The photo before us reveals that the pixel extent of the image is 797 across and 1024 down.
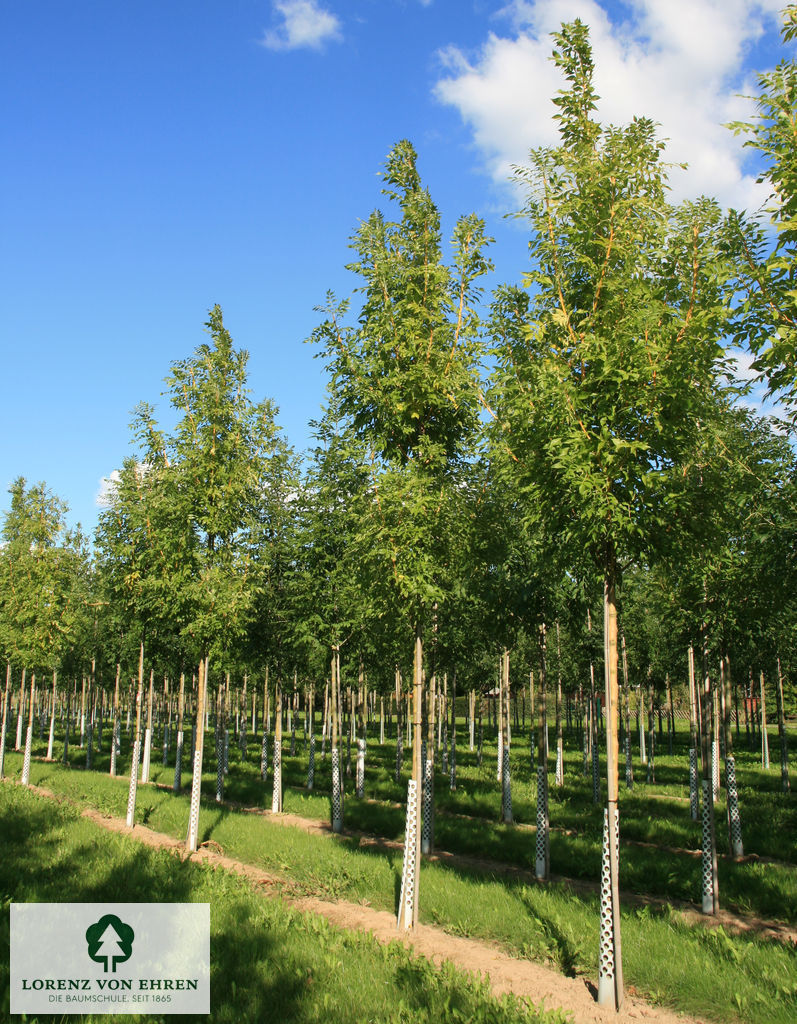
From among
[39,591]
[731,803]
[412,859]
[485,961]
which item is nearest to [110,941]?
[412,859]

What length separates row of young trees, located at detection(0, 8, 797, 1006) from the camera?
7.80 meters

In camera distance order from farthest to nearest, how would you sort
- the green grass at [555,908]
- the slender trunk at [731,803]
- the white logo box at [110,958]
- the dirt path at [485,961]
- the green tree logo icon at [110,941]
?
the slender trunk at [731,803] → the green tree logo icon at [110,941] → the green grass at [555,908] → the dirt path at [485,961] → the white logo box at [110,958]

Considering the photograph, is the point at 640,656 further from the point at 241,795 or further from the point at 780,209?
the point at 780,209

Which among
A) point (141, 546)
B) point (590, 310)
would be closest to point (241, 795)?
point (141, 546)

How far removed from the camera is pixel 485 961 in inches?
343

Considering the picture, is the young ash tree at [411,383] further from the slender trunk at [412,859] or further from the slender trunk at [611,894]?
the slender trunk at [611,894]

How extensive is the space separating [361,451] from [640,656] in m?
25.9

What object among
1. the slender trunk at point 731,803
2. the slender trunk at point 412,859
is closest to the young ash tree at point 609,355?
the slender trunk at point 412,859

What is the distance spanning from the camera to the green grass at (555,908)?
7527mm

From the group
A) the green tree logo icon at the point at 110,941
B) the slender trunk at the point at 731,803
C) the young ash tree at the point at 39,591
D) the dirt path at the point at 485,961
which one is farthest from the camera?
the young ash tree at the point at 39,591

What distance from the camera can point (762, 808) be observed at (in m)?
20.2

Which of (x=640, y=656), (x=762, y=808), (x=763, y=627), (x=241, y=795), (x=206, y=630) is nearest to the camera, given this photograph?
(x=763, y=627)

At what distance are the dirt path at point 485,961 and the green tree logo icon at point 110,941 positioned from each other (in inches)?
120

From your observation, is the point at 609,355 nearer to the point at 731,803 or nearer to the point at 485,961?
the point at 485,961
